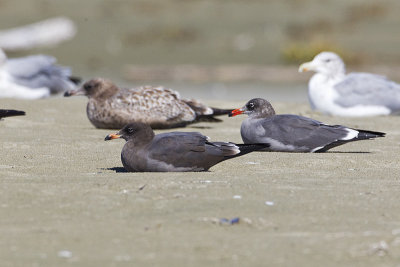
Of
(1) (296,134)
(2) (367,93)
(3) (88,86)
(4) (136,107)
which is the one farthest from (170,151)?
(2) (367,93)

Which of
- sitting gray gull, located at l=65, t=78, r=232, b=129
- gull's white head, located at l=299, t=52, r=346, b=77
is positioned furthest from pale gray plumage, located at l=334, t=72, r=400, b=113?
sitting gray gull, located at l=65, t=78, r=232, b=129

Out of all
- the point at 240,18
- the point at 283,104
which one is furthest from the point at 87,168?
the point at 240,18

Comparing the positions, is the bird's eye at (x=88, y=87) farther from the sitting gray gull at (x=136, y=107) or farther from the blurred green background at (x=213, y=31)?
the blurred green background at (x=213, y=31)

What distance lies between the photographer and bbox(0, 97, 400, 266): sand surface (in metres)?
4.54

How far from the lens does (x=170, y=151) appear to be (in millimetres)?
6848

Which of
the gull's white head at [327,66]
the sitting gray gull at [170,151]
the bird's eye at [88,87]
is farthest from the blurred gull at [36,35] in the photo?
the sitting gray gull at [170,151]

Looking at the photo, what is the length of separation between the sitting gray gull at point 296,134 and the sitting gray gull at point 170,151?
1.13 m

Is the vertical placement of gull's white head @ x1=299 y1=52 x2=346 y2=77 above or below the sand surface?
above

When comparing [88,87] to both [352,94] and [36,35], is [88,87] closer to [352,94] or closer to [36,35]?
[352,94]

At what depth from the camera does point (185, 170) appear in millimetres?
6953

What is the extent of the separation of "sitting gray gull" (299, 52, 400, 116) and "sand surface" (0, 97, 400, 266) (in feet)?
14.0

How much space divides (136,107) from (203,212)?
522cm

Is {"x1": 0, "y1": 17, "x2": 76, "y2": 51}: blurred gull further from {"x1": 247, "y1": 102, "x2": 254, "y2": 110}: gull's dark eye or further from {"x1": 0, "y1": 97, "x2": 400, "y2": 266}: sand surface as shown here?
{"x1": 0, "y1": 97, "x2": 400, "y2": 266}: sand surface

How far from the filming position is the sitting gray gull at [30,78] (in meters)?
13.1
